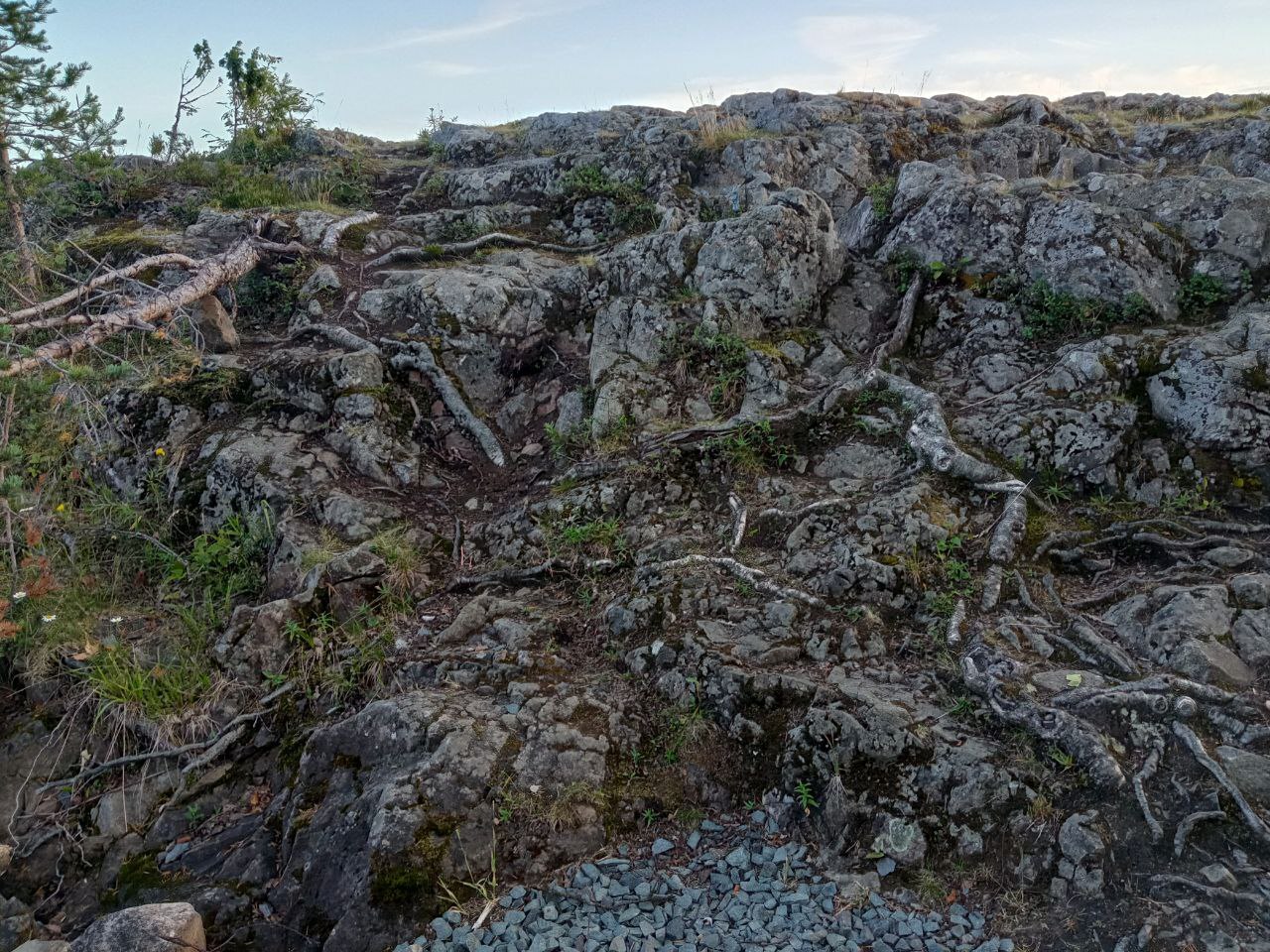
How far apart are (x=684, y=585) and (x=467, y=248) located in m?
8.60

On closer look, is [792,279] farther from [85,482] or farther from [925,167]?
[85,482]

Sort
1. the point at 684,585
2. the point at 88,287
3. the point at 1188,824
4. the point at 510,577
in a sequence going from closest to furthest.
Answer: the point at 1188,824
the point at 684,585
the point at 510,577
the point at 88,287

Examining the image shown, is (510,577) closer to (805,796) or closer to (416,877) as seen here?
(416,877)

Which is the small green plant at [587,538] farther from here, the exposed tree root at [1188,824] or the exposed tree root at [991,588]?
the exposed tree root at [1188,824]

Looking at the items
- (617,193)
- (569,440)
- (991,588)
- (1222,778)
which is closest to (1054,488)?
(991,588)

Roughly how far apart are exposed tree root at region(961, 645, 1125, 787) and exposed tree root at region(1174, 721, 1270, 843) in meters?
0.46

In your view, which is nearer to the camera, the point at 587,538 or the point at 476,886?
the point at 476,886

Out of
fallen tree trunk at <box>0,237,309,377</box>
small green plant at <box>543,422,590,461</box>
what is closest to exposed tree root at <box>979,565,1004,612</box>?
small green plant at <box>543,422,590,461</box>

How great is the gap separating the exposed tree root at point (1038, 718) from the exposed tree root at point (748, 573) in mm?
1300

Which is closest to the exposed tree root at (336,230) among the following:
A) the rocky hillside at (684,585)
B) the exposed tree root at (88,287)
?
the rocky hillside at (684,585)

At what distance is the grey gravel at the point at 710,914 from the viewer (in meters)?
3.87

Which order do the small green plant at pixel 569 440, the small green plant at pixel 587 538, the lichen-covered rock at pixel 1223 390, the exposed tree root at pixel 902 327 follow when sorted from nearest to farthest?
1. the lichen-covered rock at pixel 1223 390
2. the small green plant at pixel 587 538
3. the small green plant at pixel 569 440
4. the exposed tree root at pixel 902 327

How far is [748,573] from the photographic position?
6328 millimetres

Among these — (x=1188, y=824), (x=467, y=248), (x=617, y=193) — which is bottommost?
(x=1188, y=824)
